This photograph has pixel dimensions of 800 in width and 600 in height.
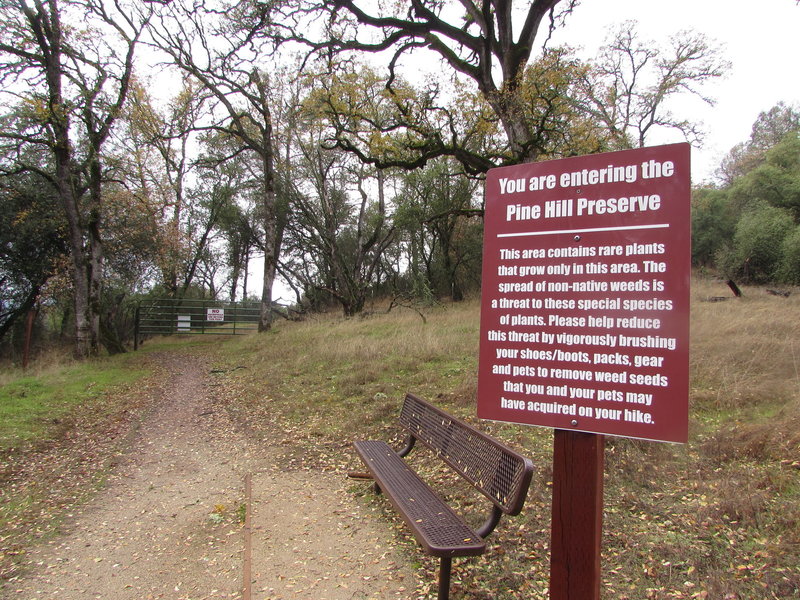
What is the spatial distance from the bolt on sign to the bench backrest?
0.78m

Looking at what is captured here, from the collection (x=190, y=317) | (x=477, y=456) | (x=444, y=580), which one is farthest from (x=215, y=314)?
(x=444, y=580)

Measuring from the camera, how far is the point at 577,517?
2244 mm

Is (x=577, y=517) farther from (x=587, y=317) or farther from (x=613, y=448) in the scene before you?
(x=613, y=448)

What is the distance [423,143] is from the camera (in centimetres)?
1213

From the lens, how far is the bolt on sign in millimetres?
2088

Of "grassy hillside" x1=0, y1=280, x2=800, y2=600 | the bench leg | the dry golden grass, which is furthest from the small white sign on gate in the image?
the bench leg

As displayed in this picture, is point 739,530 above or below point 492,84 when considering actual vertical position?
below

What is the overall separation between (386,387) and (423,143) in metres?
6.56

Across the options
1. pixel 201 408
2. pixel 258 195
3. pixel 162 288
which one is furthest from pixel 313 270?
pixel 201 408

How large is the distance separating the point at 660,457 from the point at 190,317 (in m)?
21.7

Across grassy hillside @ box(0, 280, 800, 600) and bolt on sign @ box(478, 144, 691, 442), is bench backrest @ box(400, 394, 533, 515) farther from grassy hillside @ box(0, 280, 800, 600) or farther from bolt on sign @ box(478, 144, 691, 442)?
bolt on sign @ box(478, 144, 691, 442)

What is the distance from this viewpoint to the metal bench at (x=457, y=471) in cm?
292


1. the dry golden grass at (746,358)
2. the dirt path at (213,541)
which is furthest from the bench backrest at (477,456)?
the dry golden grass at (746,358)

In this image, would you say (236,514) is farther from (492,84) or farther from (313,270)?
(313,270)
